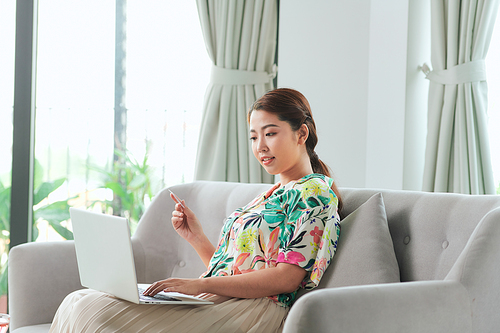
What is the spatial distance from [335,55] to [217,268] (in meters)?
1.30

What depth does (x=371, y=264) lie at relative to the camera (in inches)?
47.4

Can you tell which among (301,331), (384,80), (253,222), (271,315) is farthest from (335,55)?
(301,331)

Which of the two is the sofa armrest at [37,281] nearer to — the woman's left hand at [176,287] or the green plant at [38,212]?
the woman's left hand at [176,287]

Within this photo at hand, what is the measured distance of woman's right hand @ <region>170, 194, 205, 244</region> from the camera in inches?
63.2

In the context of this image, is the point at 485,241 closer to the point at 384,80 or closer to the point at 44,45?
the point at 384,80

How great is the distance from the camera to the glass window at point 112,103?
9.66 ft

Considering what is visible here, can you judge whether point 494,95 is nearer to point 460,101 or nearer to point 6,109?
point 460,101

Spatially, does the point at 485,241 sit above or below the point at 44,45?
below

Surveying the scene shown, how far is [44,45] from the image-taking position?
115 inches

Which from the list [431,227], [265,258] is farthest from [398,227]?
[265,258]

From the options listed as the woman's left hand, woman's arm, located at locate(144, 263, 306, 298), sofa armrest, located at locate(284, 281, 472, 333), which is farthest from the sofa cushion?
the woman's left hand

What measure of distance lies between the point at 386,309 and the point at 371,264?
346 mm

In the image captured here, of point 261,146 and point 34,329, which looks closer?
point 261,146

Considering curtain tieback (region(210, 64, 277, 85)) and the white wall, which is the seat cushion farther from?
curtain tieback (region(210, 64, 277, 85))
